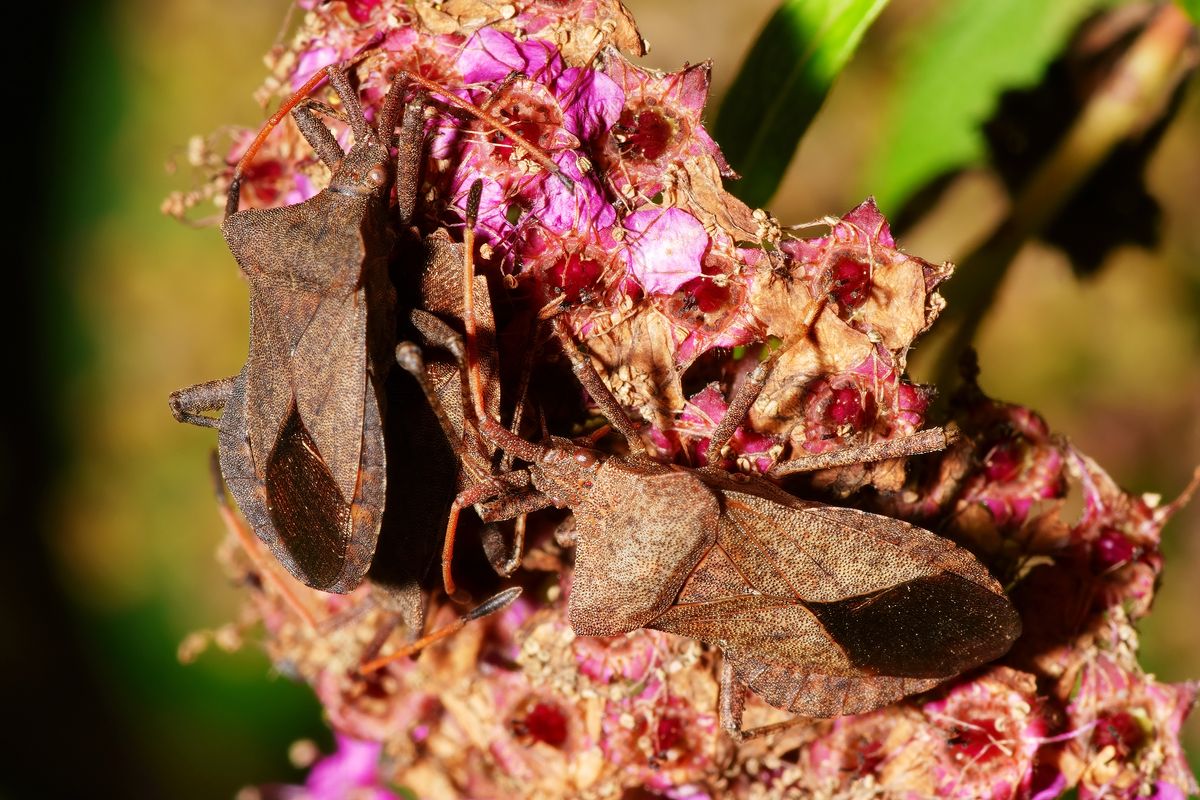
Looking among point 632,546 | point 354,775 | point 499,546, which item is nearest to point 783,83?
point 632,546

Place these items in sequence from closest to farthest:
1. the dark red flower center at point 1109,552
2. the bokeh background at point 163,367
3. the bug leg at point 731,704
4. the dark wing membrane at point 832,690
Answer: the dark wing membrane at point 832,690 → the bug leg at point 731,704 → the dark red flower center at point 1109,552 → the bokeh background at point 163,367

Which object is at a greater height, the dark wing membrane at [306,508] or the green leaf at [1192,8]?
the green leaf at [1192,8]

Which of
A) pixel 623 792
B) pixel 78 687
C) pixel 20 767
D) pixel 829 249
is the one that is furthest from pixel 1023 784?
pixel 20 767

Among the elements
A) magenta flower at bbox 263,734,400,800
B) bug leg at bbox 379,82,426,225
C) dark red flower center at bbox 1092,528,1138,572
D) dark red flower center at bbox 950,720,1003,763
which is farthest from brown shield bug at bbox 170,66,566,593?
dark red flower center at bbox 1092,528,1138,572

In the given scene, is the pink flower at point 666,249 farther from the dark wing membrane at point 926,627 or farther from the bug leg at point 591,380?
the dark wing membrane at point 926,627

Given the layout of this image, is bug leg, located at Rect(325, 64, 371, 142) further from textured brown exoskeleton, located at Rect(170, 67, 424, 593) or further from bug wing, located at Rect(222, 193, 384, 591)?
bug wing, located at Rect(222, 193, 384, 591)

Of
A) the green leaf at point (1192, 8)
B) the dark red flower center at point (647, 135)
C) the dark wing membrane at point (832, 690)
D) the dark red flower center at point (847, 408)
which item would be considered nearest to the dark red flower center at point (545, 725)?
the dark wing membrane at point (832, 690)
